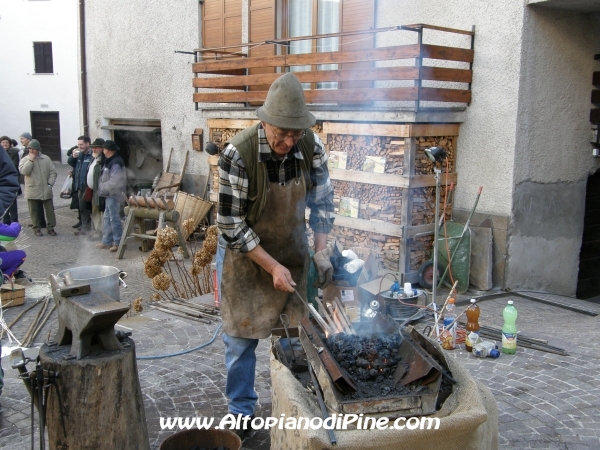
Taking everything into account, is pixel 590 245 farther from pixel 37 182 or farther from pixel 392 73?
pixel 37 182

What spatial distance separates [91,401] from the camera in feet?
9.70

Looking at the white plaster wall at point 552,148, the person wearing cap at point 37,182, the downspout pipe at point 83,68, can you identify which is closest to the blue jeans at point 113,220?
the person wearing cap at point 37,182

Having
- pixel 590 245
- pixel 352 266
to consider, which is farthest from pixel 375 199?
pixel 590 245

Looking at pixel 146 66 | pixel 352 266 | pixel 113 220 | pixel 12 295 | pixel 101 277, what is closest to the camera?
pixel 101 277

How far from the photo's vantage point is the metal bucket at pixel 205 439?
10.5ft

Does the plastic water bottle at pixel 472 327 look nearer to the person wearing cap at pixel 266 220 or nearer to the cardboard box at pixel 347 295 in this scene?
the cardboard box at pixel 347 295

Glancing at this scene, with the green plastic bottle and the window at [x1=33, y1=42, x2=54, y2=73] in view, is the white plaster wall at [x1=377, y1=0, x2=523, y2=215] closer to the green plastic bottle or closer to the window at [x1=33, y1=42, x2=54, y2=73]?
the green plastic bottle

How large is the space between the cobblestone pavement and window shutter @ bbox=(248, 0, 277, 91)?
18.2 feet

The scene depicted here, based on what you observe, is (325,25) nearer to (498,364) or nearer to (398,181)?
(398,181)

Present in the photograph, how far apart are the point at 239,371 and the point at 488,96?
5.37 metres

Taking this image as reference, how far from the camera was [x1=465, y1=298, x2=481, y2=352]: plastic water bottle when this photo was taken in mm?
5293

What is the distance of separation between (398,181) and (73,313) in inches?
201

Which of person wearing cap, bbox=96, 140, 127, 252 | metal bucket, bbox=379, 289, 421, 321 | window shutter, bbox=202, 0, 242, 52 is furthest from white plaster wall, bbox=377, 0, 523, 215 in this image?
person wearing cap, bbox=96, 140, 127, 252

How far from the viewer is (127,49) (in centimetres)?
1362
